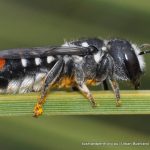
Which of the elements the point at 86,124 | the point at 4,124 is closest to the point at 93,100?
the point at 86,124

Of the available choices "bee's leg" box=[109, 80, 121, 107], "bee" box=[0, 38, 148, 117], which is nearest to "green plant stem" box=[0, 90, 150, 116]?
"bee's leg" box=[109, 80, 121, 107]

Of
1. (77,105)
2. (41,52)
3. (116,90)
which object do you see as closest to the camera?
(77,105)

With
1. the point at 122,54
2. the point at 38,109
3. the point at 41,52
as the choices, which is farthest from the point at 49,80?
the point at 122,54

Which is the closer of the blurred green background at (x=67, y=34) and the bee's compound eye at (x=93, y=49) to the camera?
the blurred green background at (x=67, y=34)

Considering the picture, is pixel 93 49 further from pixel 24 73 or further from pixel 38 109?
pixel 38 109

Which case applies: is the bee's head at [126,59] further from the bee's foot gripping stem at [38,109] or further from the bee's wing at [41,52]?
the bee's foot gripping stem at [38,109]

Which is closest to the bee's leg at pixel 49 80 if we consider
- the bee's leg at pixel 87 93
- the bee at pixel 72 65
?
the bee at pixel 72 65

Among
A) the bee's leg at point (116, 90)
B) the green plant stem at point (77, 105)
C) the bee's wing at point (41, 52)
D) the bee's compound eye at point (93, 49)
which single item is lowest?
the bee's leg at point (116, 90)
